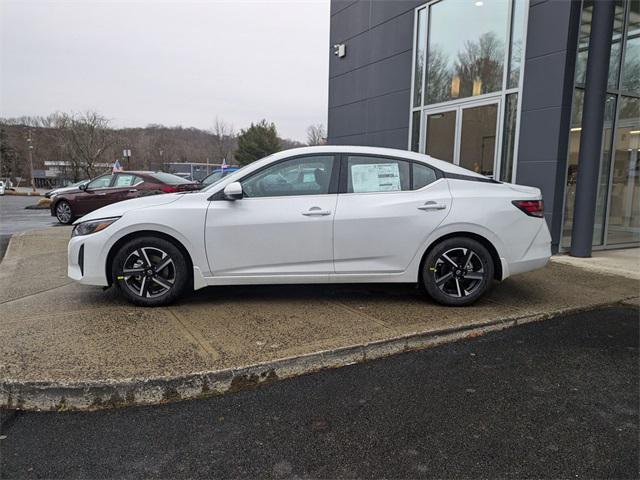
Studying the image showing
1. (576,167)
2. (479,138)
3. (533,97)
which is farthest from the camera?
→ (479,138)

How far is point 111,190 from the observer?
43.2 feet

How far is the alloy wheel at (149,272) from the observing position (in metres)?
4.34

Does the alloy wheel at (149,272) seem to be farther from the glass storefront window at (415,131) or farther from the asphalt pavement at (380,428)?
the glass storefront window at (415,131)

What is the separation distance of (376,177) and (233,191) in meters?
1.39

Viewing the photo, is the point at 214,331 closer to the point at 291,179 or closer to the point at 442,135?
the point at 291,179

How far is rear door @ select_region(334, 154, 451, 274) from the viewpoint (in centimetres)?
440

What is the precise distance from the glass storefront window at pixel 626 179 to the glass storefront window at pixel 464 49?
2326 mm

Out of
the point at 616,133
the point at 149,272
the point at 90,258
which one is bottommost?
the point at 149,272

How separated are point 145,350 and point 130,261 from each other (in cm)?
118

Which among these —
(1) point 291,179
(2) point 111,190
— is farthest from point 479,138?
(2) point 111,190

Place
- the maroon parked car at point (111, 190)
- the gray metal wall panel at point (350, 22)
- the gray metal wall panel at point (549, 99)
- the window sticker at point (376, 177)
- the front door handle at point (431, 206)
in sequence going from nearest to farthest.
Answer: the front door handle at point (431, 206) → the window sticker at point (376, 177) → the gray metal wall panel at point (549, 99) → the gray metal wall panel at point (350, 22) → the maroon parked car at point (111, 190)

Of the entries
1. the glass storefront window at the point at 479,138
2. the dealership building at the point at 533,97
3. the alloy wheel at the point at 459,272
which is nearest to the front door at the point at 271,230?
the alloy wheel at the point at 459,272

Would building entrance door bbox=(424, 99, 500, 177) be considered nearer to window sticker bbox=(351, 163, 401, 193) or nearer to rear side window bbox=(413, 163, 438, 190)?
rear side window bbox=(413, 163, 438, 190)

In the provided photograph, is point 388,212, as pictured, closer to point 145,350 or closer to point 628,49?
point 145,350
